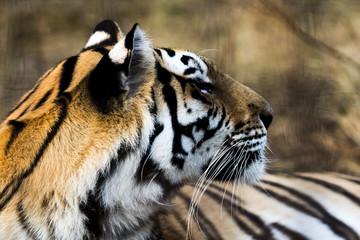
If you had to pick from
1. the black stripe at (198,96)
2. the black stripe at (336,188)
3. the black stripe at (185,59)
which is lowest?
the black stripe at (336,188)

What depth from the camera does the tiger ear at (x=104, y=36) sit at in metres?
1.53

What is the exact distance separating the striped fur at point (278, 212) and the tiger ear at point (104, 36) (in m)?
0.60

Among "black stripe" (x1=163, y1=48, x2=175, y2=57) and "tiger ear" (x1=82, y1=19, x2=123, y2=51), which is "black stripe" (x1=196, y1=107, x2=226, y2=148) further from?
"tiger ear" (x1=82, y1=19, x2=123, y2=51)

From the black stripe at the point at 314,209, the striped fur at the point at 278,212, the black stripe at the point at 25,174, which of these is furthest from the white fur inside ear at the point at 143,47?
the black stripe at the point at 314,209

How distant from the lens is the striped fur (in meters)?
1.73

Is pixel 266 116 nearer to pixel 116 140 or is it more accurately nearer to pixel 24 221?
pixel 116 140

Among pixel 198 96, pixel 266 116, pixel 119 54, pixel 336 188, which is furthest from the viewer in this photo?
pixel 336 188

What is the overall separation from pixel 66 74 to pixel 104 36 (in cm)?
31

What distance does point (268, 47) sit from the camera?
349 centimetres

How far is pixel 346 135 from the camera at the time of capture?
9.71ft

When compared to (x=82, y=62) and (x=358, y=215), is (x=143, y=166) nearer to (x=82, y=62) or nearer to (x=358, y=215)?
(x=82, y=62)

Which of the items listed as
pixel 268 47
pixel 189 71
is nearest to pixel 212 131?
pixel 189 71

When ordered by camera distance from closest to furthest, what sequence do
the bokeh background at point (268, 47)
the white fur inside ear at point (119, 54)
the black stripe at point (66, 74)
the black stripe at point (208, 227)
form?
the white fur inside ear at point (119, 54)
the black stripe at point (66, 74)
the black stripe at point (208, 227)
the bokeh background at point (268, 47)

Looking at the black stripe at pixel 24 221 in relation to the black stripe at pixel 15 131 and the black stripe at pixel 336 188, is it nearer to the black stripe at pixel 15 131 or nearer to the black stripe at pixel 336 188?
the black stripe at pixel 15 131
